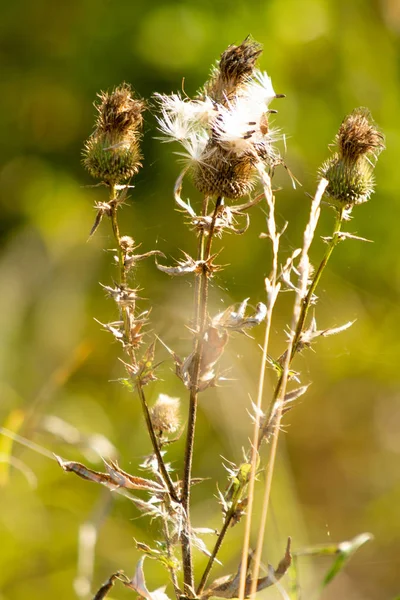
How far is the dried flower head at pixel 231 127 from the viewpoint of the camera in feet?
3.74

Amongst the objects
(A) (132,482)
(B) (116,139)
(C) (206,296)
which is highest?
(B) (116,139)

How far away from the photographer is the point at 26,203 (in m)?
3.89

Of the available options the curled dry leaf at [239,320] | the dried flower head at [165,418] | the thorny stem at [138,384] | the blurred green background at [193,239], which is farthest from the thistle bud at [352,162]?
the blurred green background at [193,239]

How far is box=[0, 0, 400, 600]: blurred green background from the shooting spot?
3166 mm

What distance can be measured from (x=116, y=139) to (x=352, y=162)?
395 millimetres

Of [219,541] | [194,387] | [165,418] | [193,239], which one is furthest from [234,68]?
[193,239]

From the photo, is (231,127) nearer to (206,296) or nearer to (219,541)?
(206,296)

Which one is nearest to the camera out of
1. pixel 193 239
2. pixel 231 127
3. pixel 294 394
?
pixel 231 127

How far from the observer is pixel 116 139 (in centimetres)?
125

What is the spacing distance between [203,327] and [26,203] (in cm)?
293

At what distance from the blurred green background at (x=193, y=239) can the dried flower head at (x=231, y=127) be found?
1811 mm

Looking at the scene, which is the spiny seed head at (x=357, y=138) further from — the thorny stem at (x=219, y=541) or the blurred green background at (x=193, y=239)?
the blurred green background at (x=193, y=239)

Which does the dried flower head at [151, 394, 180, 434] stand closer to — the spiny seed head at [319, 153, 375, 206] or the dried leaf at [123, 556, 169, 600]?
the dried leaf at [123, 556, 169, 600]

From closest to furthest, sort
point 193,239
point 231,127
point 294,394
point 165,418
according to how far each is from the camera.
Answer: point 231,127 → point 294,394 → point 165,418 → point 193,239
